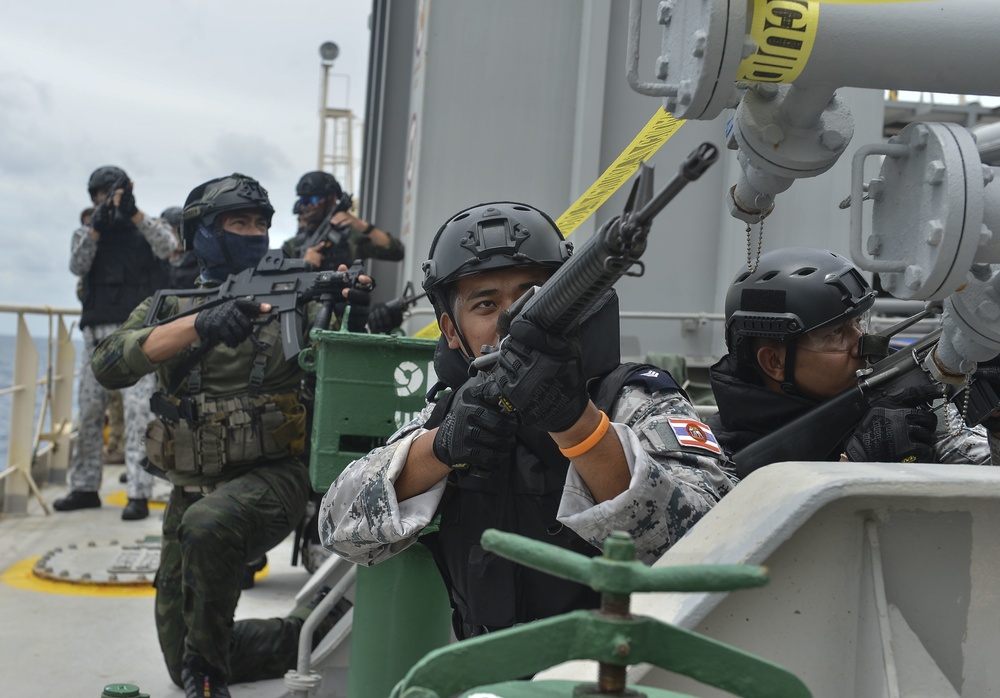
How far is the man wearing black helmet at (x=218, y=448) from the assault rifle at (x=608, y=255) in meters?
2.20

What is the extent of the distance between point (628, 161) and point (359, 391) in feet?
3.65

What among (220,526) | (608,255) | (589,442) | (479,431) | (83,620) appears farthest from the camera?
(83,620)

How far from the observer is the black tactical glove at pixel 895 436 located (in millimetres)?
2430

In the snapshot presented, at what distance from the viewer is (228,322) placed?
3.86m

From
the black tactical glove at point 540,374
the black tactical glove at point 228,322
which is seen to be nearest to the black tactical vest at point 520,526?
the black tactical glove at point 540,374

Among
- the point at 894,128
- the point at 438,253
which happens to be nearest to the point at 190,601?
the point at 438,253

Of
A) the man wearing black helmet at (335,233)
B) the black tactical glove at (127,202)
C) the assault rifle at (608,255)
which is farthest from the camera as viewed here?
the black tactical glove at (127,202)

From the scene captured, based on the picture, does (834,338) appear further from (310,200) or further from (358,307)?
(310,200)

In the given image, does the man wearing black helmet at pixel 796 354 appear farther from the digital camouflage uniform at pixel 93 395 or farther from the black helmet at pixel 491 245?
the digital camouflage uniform at pixel 93 395

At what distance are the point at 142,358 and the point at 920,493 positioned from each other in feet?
10.6

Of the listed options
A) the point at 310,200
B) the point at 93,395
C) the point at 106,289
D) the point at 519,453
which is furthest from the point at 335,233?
the point at 519,453

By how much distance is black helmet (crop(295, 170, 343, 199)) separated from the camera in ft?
21.7

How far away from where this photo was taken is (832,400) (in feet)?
8.41

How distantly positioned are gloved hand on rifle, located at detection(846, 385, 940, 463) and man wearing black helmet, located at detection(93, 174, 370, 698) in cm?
212
